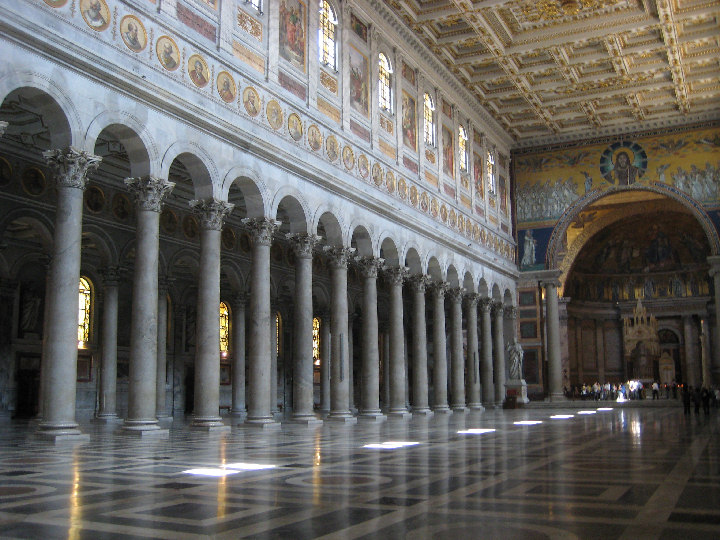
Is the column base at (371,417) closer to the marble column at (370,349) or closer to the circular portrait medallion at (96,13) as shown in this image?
the marble column at (370,349)

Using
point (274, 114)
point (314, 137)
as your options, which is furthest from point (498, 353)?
point (274, 114)

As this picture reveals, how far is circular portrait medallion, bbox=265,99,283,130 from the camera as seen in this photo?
20766mm

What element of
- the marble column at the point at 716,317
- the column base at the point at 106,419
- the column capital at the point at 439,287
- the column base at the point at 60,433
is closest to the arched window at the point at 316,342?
the column capital at the point at 439,287

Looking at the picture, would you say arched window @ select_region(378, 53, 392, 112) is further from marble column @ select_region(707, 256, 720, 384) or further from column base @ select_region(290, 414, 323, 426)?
marble column @ select_region(707, 256, 720, 384)

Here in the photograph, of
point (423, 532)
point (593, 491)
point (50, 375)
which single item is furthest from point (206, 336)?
point (423, 532)

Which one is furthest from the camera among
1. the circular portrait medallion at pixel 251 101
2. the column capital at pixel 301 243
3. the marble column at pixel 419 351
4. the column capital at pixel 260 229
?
the marble column at pixel 419 351

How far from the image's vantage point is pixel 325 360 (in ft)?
118

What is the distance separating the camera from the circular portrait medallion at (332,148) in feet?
77.8

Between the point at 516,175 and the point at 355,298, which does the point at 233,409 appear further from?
the point at 516,175

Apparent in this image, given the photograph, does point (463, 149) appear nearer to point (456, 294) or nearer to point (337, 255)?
point (456, 294)

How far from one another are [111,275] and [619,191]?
1059 inches

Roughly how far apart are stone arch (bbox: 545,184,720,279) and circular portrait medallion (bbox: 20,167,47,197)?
26855 millimetres

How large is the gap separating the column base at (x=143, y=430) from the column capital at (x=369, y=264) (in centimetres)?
1194

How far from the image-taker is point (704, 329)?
4744 cm
